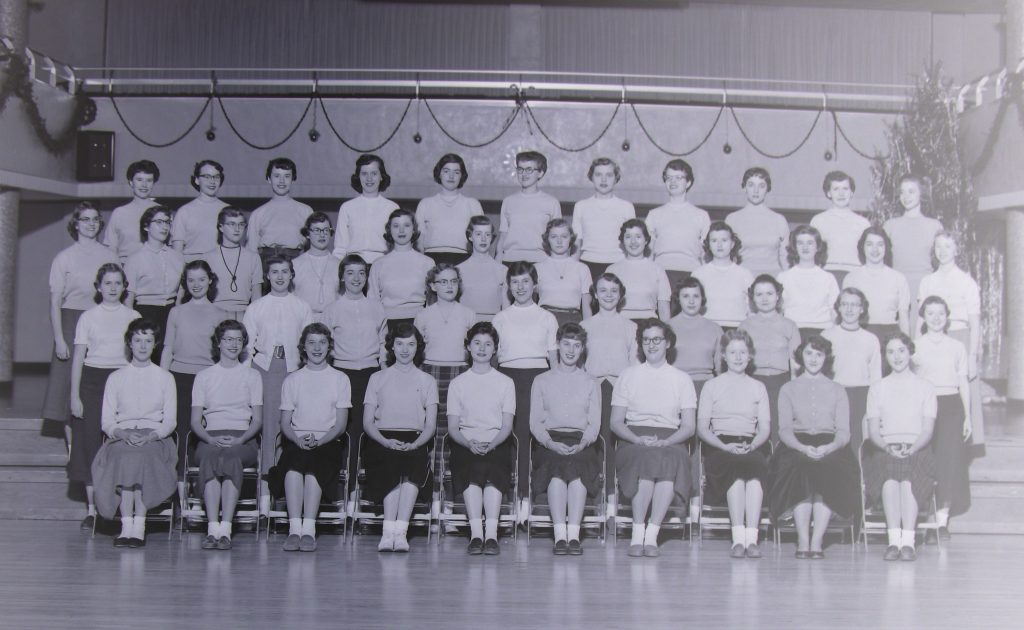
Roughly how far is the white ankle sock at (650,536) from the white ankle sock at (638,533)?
2 cm

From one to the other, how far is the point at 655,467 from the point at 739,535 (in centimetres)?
53

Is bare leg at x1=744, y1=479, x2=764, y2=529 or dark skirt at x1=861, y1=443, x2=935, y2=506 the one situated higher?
dark skirt at x1=861, y1=443, x2=935, y2=506

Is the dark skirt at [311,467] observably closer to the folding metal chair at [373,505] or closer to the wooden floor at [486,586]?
the folding metal chair at [373,505]

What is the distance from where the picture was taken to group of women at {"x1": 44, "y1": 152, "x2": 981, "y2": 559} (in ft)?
17.0

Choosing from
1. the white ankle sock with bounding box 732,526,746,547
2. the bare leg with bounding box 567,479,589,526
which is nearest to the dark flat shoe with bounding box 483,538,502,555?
the bare leg with bounding box 567,479,589,526

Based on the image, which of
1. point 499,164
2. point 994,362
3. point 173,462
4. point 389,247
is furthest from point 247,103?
point 994,362

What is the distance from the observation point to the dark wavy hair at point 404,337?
17.4 ft

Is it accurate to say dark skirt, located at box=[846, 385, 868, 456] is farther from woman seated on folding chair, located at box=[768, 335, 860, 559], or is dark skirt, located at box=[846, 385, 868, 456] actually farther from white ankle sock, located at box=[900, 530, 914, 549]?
white ankle sock, located at box=[900, 530, 914, 549]

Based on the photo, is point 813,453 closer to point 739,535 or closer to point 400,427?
point 739,535

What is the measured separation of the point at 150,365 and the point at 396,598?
2.13m

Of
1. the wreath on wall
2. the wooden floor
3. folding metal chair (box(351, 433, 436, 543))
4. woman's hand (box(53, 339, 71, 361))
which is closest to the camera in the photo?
the wooden floor

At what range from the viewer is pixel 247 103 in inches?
402

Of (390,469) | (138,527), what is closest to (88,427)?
(138,527)

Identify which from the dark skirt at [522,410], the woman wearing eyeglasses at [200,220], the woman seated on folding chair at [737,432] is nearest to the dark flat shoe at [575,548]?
the dark skirt at [522,410]
